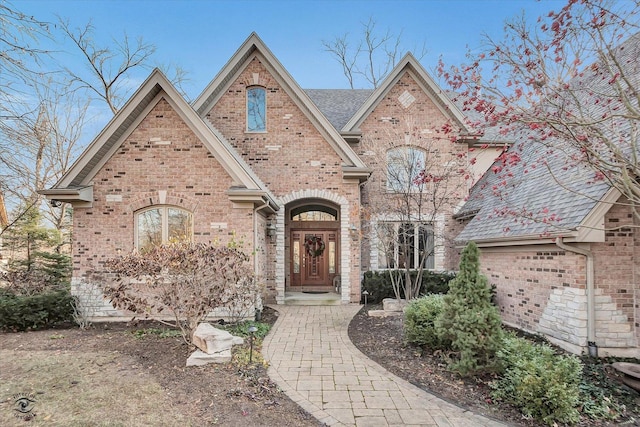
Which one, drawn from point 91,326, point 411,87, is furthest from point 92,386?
point 411,87

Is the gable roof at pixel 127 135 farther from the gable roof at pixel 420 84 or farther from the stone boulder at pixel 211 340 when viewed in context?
the gable roof at pixel 420 84

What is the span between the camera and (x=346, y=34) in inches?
956

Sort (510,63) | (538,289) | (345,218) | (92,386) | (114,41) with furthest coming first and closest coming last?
1. (114,41)
2. (345,218)
3. (538,289)
4. (510,63)
5. (92,386)

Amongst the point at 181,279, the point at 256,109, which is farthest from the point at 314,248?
the point at 181,279

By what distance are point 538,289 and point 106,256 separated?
1004 centimetres

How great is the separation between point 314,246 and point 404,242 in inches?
152

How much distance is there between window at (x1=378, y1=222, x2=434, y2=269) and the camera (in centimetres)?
1070

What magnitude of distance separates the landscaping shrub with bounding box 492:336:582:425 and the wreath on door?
9.22 m

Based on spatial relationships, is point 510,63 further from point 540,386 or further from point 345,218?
point 345,218

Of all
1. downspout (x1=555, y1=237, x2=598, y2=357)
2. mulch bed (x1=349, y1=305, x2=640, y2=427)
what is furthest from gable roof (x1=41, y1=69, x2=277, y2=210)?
downspout (x1=555, y1=237, x2=598, y2=357)

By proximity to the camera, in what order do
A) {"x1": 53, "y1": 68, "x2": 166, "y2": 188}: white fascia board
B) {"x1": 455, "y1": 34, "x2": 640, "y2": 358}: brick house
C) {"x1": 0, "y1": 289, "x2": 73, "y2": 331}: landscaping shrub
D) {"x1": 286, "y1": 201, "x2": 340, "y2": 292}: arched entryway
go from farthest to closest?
{"x1": 286, "y1": 201, "x2": 340, "y2": 292}: arched entryway, {"x1": 53, "y1": 68, "x2": 166, "y2": 188}: white fascia board, {"x1": 0, "y1": 289, "x2": 73, "y2": 331}: landscaping shrub, {"x1": 455, "y1": 34, "x2": 640, "y2": 358}: brick house

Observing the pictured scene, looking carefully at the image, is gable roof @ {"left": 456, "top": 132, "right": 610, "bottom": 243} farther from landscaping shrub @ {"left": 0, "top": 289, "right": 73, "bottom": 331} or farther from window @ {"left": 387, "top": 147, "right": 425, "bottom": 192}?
landscaping shrub @ {"left": 0, "top": 289, "right": 73, "bottom": 331}

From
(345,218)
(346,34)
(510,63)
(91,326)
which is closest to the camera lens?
(510,63)

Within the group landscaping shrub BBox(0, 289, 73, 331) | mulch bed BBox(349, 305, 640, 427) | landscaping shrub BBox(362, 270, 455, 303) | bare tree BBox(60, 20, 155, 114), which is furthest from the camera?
bare tree BBox(60, 20, 155, 114)
